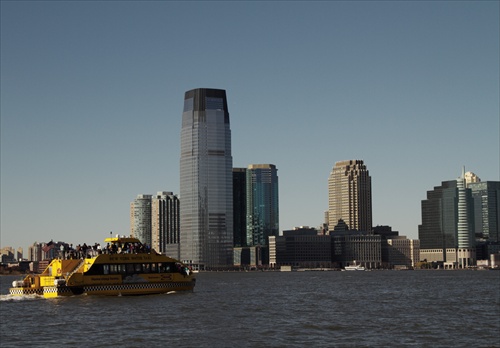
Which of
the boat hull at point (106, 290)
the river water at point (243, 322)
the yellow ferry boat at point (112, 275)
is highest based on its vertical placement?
the yellow ferry boat at point (112, 275)

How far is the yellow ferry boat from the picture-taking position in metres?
87.8

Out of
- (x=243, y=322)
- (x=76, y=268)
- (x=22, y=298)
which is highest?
(x=76, y=268)

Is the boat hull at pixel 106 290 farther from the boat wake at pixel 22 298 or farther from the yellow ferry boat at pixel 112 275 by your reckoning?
the boat wake at pixel 22 298

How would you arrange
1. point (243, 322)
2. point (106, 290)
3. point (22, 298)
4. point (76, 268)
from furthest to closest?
point (22, 298) < point (76, 268) < point (106, 290) < point (243, 322)

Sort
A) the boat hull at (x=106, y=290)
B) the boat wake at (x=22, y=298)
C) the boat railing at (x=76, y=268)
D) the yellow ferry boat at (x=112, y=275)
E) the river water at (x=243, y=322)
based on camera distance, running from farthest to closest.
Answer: the boat wake at (x=22, y=298) → the boat railing at (x=76, y=268) → the yellow ferry boat at (x=112, y=275) → the boat hull at (x=106, y=290) → the river water at (x=243, y=322)

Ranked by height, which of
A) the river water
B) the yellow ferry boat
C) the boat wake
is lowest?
the river water

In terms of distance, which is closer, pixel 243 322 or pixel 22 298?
pixel 243 322

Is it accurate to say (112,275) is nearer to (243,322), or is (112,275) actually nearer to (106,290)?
(106,290)

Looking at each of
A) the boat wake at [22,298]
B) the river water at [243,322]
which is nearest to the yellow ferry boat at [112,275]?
the boat wake at [22,298]

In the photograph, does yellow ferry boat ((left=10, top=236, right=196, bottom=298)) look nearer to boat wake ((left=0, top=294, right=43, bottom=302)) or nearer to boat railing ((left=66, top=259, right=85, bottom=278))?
boat railing ((left=66, top=259, right=85, bottom=278))

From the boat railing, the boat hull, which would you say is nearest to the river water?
the boat hull

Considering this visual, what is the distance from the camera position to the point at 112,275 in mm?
89000

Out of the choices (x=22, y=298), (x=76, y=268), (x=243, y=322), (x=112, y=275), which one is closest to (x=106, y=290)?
(x=112, y=275)

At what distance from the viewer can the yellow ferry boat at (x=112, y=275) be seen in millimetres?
87750
